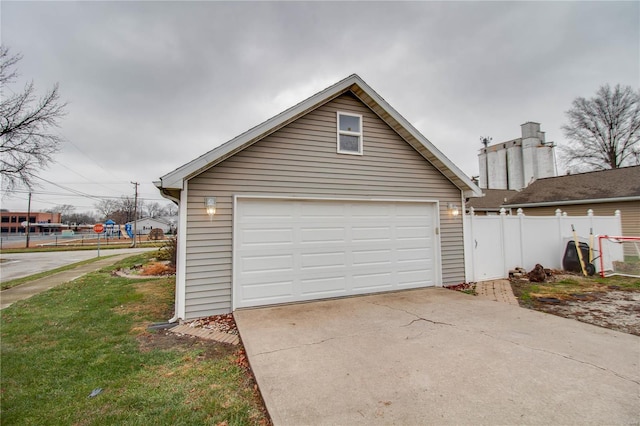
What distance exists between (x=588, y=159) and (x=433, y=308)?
96.5 ft

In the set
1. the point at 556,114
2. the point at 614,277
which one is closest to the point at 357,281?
the point at 614,277

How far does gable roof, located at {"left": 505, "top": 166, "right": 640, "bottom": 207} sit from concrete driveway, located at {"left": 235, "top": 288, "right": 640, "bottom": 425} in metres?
13.5

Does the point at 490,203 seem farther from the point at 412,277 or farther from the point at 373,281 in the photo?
the point at 373,281

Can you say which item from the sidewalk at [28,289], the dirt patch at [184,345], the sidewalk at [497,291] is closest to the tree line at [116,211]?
the sidewalk at [28,289]

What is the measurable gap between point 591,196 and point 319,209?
16155 mm

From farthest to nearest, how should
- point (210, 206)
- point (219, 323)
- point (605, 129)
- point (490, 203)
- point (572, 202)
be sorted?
point (605, 129)
point (490, 203)
point (572, 202)
point (210, 206)
point (219, 323)

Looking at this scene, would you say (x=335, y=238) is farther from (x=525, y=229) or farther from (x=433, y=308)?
(x=525, y=229)

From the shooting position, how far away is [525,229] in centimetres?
898

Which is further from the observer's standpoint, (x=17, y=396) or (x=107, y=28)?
(x=107, y=28)

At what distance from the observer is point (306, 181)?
6.12 m

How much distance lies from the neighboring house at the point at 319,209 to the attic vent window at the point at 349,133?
3cm

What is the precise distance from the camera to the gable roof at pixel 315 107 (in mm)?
5061

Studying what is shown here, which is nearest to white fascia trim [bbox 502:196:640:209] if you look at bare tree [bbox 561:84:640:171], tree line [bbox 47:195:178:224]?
bare tree [bbox 561:84:640:171]

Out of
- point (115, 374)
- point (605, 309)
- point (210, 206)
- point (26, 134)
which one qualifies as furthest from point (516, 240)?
point (26, 134)
